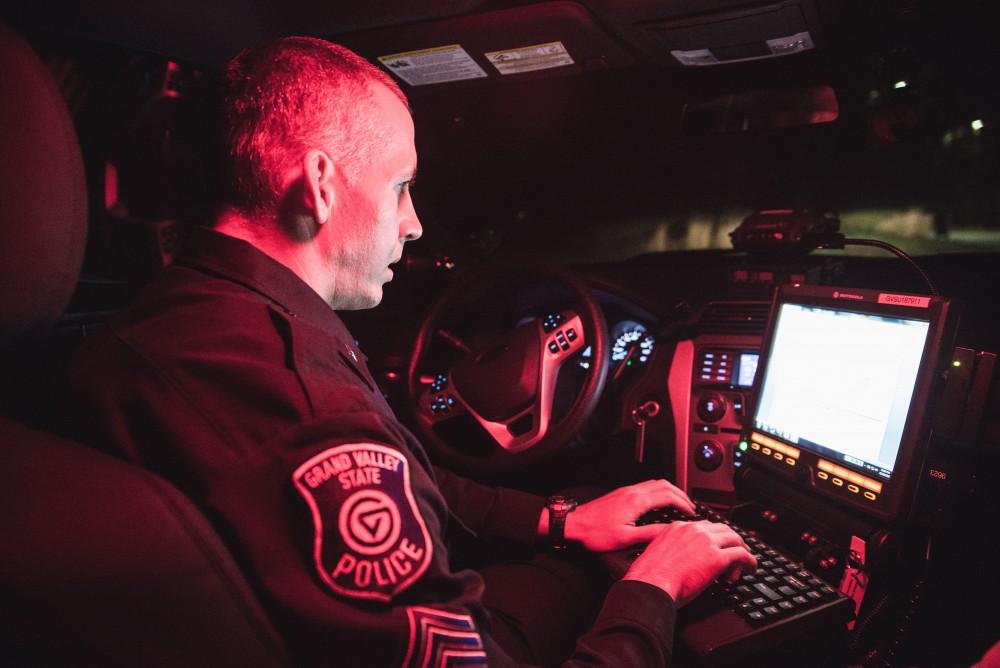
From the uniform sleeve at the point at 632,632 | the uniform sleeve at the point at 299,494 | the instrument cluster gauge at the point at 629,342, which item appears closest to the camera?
the uniform sleeve at the point at 299,494

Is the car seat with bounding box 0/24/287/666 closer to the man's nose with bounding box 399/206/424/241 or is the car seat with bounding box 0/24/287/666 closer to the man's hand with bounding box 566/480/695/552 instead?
the man's nose with bounding box 399/206/424/241

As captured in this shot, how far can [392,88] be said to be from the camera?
3.51 feet

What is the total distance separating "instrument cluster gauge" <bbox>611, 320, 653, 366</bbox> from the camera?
1.91 meters

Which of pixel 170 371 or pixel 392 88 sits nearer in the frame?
pixel 170 371

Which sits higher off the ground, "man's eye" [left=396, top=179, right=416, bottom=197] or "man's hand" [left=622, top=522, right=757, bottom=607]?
"man's eye" [left=396, top=179, right=416, bottom=197]

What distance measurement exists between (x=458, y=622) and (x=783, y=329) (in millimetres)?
1040

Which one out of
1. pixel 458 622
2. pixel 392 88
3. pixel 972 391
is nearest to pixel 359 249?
pixel 392 88

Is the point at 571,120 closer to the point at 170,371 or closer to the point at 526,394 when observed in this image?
the point at 526,394

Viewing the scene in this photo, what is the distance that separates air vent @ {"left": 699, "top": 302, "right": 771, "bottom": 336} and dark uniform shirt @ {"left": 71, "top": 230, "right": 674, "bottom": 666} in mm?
1111

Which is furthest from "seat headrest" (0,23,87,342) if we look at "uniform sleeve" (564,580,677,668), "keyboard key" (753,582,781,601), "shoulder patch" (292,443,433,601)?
"keyboard key" (753,582,781,601)

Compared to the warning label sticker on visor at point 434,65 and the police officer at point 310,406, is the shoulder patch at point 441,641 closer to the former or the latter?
the police officer at point 310,406

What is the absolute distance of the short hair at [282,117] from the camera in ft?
3.06

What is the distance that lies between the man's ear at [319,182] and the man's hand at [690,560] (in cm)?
77

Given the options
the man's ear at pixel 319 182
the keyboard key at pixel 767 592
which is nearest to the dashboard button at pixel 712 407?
the keyboard key at pixel 767 592
